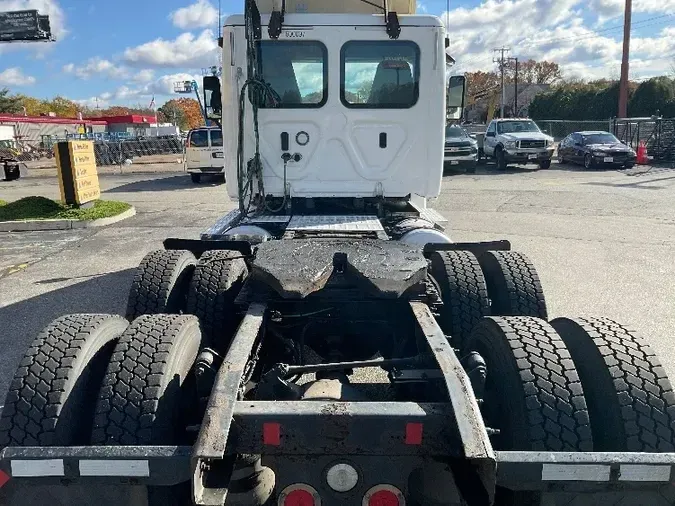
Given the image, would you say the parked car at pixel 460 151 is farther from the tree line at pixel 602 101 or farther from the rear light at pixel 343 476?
the rear light at pixel 343 476

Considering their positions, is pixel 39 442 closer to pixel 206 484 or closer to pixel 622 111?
pixel 206 484

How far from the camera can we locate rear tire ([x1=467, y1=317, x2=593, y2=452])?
7.97 ft

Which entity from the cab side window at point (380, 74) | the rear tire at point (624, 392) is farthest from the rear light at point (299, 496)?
the cab side window at point (380, 74)

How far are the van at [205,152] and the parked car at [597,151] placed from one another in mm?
14841

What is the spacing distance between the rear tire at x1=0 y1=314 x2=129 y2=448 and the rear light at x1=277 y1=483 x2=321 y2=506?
96 centimetres

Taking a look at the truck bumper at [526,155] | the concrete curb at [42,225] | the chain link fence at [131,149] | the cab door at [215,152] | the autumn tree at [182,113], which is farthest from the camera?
the autumn tree at [182,113]

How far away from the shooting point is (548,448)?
241 cm

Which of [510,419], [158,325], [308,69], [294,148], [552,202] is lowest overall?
[552,202]

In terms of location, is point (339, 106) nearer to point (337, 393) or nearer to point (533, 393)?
point (337, 393)

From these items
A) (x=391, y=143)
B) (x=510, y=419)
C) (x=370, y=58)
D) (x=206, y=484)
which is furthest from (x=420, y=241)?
(x=206, y=484)

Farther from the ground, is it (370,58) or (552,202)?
(370,58)

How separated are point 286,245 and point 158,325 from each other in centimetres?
126

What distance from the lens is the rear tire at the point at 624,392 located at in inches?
95.4

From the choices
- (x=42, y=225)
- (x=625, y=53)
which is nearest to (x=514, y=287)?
(x=42, y=225)
